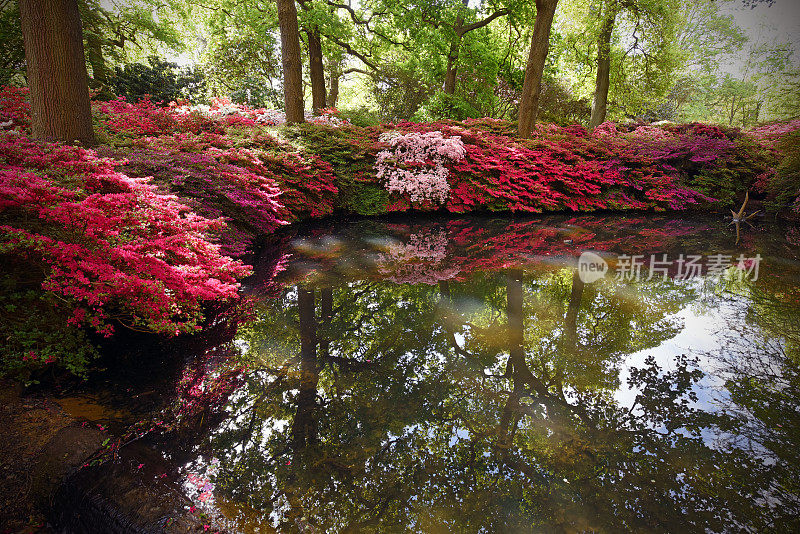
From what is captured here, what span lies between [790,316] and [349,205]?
20.3ft

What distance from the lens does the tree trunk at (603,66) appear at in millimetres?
11078

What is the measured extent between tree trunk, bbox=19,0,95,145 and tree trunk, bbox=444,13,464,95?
29.1ft

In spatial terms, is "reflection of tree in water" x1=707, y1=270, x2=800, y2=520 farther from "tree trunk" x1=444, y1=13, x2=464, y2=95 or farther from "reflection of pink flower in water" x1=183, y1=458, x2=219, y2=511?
"tree trunk" x1=444, y1=13, x2=464, y2=95

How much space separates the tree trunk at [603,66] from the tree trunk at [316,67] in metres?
8.48

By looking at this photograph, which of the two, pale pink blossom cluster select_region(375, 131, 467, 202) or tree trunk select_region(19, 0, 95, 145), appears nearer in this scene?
tree trunk select_region(19, 0, 95, 145)

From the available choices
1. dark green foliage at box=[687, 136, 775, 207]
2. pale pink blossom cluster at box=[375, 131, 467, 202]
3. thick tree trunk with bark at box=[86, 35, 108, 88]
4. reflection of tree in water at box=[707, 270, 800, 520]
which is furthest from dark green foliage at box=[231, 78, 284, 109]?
reflection of tree in water at box=[707, 270, 800, 520]

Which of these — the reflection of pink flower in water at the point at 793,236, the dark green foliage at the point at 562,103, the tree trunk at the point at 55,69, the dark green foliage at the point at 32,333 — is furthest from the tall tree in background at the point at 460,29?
the dark green foliage at the point at 32,333

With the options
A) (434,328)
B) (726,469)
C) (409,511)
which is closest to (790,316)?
(726,469)

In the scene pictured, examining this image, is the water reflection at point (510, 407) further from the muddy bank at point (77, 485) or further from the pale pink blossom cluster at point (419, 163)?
the pale pink blossom cluster at point (419, 163)

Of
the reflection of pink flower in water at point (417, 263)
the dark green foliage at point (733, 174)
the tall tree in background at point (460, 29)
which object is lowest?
the reflection of pink flower in water at point (417, 263)

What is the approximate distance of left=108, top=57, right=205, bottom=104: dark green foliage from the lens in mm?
10703

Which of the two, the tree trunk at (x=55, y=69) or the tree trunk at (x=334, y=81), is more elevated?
the tree trunk at (x=334, y=81)

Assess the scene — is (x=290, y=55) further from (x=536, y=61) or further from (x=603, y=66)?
(x=603, y=66)

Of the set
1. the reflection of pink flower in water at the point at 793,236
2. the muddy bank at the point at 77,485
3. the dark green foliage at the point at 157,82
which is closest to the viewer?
the muddy bank at the point at 77,485
